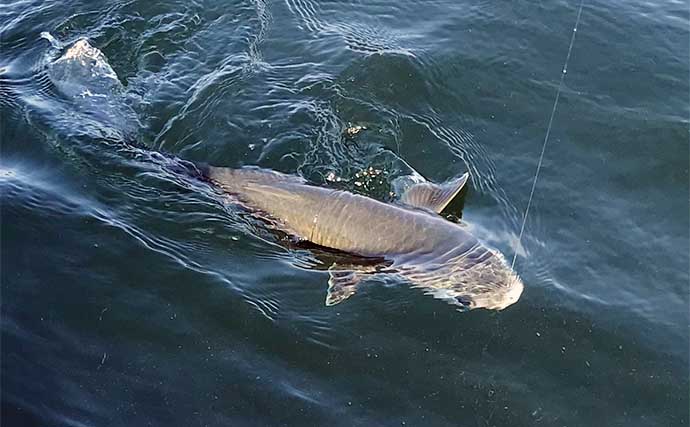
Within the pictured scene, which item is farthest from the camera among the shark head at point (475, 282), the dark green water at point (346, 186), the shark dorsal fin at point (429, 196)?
the shark dorsal fin at point (429, 196)

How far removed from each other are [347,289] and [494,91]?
111 inches

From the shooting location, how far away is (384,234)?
529 centimetres

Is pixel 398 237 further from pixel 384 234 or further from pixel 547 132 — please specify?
pixel 547 132

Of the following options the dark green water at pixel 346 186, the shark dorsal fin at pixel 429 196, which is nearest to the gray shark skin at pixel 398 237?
the shark dorsal fin at pixel 429 196

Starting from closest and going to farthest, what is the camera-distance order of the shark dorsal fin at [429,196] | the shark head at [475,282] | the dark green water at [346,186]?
1. the dark green water at [346,186]
2. the shark head at [475,282]
3. the shark dorsal fin at [429,196]

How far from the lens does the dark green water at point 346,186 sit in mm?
4711

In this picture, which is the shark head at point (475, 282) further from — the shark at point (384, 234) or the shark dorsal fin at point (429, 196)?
the shark dorsal fin at point (429, 196)

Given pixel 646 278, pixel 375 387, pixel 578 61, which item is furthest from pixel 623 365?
pixel 578 61

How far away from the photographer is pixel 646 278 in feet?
17.7

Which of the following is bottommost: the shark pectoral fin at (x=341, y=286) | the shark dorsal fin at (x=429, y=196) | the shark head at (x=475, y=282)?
the shark pectoral fin at (x=341, y=286)

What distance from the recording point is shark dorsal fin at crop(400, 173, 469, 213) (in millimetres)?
5617

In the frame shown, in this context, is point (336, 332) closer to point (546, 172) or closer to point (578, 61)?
point (546, 172)

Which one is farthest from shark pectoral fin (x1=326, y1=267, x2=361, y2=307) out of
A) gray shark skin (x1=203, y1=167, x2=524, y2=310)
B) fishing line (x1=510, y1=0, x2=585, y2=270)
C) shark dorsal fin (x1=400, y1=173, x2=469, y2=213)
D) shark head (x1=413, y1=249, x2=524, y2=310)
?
fishing line (x1=510, y1=0, x2=585, y2=270)

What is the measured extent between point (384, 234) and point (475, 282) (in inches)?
27.2
